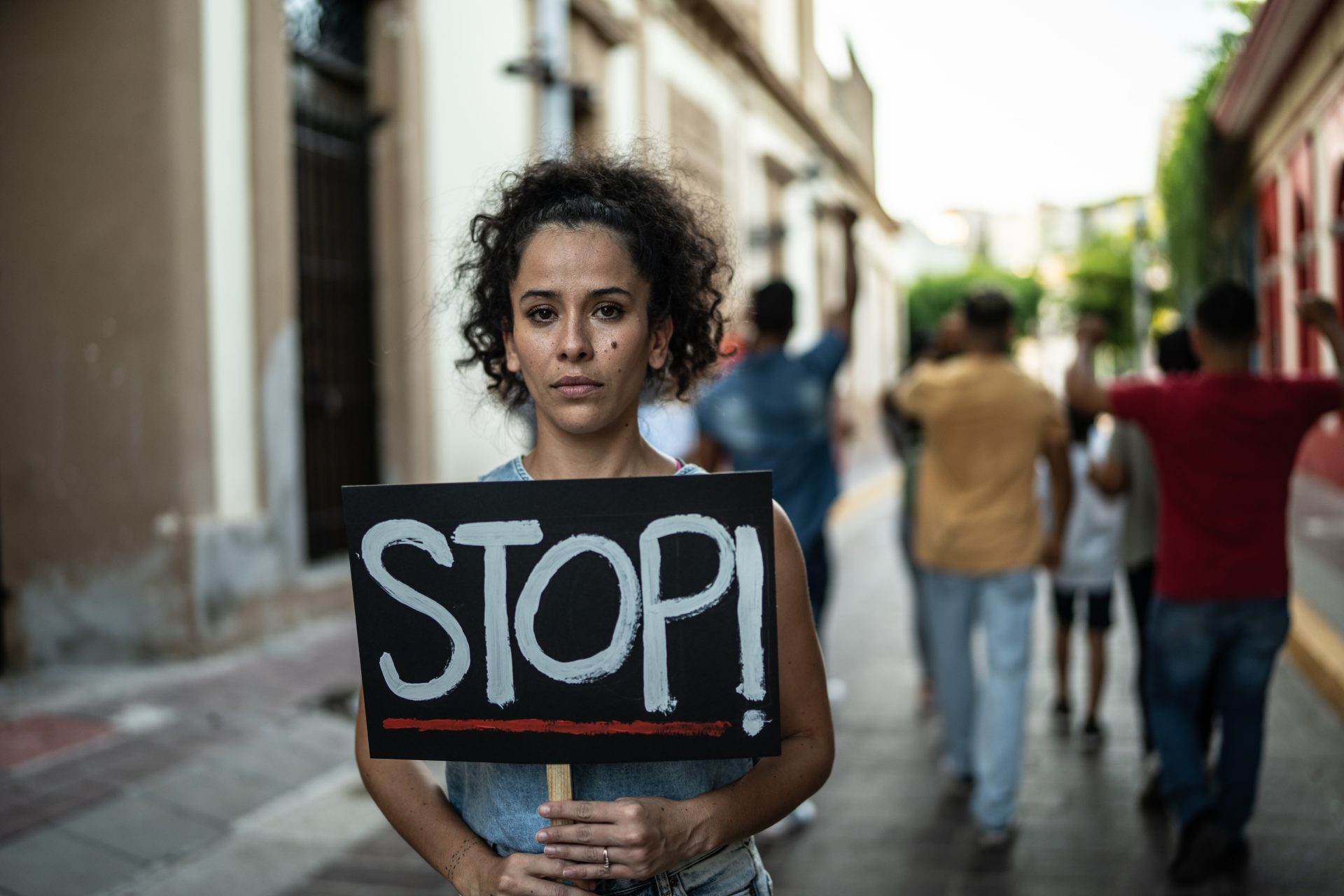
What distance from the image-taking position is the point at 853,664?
745 cm

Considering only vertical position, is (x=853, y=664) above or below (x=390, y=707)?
below

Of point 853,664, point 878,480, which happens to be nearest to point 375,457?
point 853,664

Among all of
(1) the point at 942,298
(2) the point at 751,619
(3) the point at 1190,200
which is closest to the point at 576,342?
(2) the point at 751,619

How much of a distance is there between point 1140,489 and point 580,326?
3817 millimetres

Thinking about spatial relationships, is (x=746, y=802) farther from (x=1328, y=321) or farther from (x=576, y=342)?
(x=1328, y=321)

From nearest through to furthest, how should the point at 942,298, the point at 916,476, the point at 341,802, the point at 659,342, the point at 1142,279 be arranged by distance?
the point at 659,342, the point at 341,802, the point at 916,476, the point at 1142,279, the point at 942,298

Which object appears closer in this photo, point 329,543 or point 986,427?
point 986,427

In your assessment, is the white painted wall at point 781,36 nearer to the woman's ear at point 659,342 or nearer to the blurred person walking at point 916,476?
the blurred person walking at point 916,476

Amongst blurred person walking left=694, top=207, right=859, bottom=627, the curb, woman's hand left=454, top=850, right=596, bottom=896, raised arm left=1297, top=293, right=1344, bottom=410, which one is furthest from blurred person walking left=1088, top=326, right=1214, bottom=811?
woman's hand left=454, top=850, right=596, bottom=896

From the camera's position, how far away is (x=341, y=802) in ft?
16.2

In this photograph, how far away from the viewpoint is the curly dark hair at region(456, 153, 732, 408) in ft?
6.24

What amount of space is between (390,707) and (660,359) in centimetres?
65

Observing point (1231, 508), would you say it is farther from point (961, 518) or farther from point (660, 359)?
point (660, 359)

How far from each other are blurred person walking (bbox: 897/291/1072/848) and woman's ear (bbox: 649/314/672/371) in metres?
3.00
